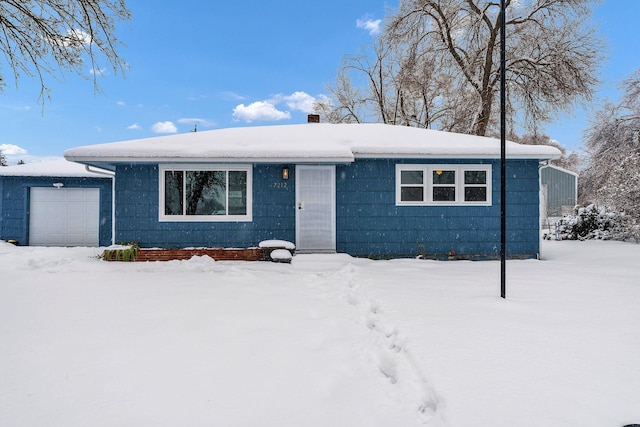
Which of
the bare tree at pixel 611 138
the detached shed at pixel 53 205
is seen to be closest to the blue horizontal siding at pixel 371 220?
the detached shed at pixel 53 205

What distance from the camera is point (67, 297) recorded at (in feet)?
16.4

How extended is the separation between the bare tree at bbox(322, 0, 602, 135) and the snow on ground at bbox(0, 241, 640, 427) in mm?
12921

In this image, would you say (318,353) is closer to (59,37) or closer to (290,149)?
(290,149)

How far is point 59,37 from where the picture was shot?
7137 millimetres

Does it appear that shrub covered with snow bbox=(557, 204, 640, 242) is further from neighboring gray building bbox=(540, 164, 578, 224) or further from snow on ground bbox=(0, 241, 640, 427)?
neighboring gray building bbox=(540, 164, 578, 224)

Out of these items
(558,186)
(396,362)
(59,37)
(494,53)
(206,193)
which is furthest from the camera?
(558,186)

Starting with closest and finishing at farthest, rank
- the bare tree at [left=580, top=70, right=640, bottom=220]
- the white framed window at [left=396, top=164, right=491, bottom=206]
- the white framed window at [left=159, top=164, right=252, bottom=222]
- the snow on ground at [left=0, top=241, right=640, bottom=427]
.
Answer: the snow on ground at [left=0, top=241, right=640, bottom=427] → the white framed window at [left=159, top=164, right=252, bottom=222] → the white framed window at [left=396, top=164, right=491, bottom=206] → the bare tree at [left=580, top=70, right=640, bottom=220]

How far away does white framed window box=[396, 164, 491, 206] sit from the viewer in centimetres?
908

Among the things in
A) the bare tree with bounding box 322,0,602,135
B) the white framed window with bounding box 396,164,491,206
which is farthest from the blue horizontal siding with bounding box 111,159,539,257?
the bare tree with bounding box 322,0,602,135

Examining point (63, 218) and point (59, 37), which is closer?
point (59, 37)

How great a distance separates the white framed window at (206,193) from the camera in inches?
348

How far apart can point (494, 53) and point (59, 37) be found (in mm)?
17170

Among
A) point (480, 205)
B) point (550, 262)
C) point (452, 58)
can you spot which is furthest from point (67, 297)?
point (452, 58)

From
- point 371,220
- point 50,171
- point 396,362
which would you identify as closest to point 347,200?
point 371,220
